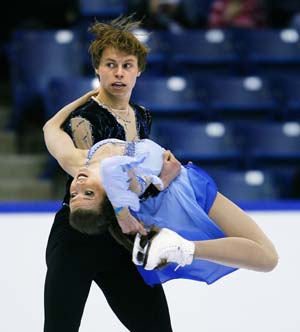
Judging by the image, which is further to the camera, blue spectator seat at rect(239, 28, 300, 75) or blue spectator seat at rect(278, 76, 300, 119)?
blue spectator seat at rect(239, 28, 300, 75)

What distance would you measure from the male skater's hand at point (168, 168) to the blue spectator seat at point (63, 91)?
314 cm

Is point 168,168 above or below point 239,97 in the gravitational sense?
below

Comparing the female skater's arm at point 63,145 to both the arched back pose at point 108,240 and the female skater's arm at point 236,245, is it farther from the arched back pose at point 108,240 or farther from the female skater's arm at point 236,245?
the female skater's arm at point 236,245

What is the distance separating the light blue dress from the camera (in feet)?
9.91

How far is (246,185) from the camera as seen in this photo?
5879 millimetres

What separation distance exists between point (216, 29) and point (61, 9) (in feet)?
5.04

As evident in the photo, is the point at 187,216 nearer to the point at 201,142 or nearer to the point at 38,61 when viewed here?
the point at 201,142

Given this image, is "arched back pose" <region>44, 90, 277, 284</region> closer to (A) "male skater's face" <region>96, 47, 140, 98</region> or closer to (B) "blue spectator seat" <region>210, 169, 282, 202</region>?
(A) "male skater's face" <region>96, 47, 140, 98</region>

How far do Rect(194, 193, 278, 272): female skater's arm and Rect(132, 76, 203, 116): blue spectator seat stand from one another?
132 inches

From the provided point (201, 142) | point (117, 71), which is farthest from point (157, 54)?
point (117, 71)

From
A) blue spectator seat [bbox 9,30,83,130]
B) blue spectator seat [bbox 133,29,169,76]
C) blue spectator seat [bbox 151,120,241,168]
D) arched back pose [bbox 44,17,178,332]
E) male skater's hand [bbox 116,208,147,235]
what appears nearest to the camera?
male skater's hand [bbox 116,208,147,235]

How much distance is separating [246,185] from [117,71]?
2830 mm

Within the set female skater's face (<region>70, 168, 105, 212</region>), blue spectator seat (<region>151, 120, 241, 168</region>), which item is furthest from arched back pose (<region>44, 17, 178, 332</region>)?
blue spectator seat (<region>151, 120, 241, 168</region>)

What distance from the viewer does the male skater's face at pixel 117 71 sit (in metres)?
3.18
